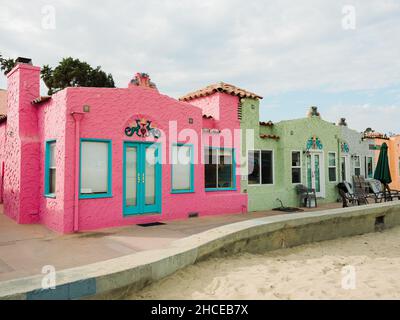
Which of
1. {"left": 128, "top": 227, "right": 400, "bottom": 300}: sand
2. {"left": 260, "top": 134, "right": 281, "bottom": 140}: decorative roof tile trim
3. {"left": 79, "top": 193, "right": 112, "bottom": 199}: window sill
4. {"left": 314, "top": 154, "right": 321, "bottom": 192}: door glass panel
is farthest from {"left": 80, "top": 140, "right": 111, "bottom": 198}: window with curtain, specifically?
{"left": 314, "top": 154, "right": 321, "bottom": 192}: door glass panel

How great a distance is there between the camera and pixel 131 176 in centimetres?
888

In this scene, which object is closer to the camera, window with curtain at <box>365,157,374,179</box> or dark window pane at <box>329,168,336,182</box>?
dark window pane at <box>329,168,336,182</box>

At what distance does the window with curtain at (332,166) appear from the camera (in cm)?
1464

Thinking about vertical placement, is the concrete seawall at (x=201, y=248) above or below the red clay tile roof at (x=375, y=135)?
below

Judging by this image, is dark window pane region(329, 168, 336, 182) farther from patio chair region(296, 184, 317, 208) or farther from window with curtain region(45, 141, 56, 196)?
window with curtain region(45, 141, 56, 196)

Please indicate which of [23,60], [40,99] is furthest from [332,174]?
Result: [23,60]

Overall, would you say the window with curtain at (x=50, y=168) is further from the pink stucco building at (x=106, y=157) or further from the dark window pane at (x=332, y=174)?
the dark window pane at (x=332, y=174)

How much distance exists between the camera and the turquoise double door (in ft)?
28.8

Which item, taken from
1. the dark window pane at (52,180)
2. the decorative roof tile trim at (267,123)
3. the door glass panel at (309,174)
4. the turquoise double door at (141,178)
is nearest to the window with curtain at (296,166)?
the door glass panel at (309,174)

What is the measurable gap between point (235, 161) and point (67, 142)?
19.2 feet

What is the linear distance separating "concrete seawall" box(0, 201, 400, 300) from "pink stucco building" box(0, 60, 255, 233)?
3.73 m

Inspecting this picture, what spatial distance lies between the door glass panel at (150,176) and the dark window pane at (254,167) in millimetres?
4104

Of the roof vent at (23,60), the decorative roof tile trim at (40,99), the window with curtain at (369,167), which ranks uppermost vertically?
the roof vent at (23,60)

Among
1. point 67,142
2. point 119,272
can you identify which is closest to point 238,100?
point 67,142
